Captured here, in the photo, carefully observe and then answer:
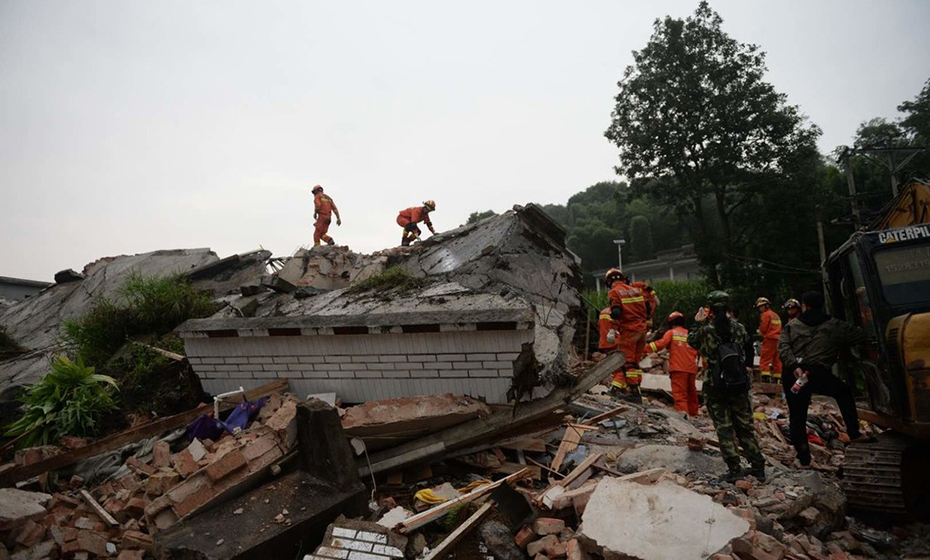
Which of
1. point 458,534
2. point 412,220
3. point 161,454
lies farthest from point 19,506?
point 412,220

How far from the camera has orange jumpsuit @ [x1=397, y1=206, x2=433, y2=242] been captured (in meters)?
11.4

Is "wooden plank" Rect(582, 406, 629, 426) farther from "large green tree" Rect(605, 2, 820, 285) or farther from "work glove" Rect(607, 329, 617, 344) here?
"large green tree" Rect(605, 2, 820, 285)

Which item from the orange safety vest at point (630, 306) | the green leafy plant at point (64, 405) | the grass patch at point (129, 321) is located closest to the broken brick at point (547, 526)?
the orange safety vest at point (630, 306)

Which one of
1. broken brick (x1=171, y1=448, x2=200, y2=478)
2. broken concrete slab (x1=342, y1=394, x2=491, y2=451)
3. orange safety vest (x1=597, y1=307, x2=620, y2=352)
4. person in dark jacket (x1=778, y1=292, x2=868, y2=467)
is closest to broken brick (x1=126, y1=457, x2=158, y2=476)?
broken brick (x1=171, y1=448, x2=200, y2=478)

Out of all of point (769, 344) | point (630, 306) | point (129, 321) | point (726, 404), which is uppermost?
point (129, 321)

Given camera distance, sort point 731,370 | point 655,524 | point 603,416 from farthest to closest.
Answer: point 603,416, point 731,370, point 655,524

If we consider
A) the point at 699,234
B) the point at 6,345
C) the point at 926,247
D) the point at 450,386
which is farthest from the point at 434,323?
the point at 699,234

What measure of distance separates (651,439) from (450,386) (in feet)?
7.83

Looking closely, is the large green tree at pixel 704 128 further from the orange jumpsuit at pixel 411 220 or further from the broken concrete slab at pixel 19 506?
the broken concrete slab at pixel 19 506

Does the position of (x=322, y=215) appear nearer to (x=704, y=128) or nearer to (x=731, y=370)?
(x=731, y=370)

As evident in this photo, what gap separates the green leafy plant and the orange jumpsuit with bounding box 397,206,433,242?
664 cm

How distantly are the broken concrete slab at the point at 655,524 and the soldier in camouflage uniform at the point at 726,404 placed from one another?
53.9 inches

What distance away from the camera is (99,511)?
392cm

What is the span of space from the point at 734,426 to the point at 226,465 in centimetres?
448
